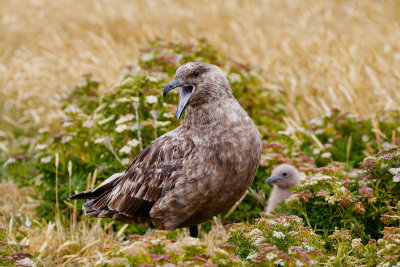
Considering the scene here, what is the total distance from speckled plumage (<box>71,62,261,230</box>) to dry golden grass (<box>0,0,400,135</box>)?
3.33 m

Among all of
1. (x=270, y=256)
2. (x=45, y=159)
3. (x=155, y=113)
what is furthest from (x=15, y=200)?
(x=270, y=256)

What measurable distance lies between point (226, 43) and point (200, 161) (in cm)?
621

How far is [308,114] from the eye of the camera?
715 centimetres

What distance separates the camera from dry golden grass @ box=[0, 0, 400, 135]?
23.9 ft

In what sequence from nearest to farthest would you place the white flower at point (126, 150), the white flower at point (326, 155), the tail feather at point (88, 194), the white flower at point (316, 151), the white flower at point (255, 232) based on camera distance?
the white flower at point (255, 232), the tail feather at point (88, 194), the white flower at point (126, 150), the white flower at point (326, 155), the white flower at point (316, 151)

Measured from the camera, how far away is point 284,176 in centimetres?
481

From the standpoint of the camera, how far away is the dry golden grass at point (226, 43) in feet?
23.9

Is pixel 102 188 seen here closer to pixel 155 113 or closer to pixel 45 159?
pixel 155 113

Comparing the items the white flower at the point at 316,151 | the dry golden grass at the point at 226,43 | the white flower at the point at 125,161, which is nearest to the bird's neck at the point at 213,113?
the white flower at the point at 125,161

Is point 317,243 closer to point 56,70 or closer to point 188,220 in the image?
point 188,220

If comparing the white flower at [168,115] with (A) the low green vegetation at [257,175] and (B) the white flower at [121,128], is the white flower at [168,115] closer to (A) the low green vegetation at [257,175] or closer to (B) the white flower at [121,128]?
(A) the low green vegetation at [257,175]

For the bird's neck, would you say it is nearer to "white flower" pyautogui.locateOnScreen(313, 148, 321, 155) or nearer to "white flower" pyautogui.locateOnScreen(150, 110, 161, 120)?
"white flower" pyautogui.locateOnScreen(150, 110, 161, 120)

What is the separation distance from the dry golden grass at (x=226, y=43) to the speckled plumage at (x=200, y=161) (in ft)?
10.9

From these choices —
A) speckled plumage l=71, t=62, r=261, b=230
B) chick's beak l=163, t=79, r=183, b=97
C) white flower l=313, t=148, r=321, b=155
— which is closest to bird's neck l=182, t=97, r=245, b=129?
speckled plumage l=71, t=62, r=261, b=230
